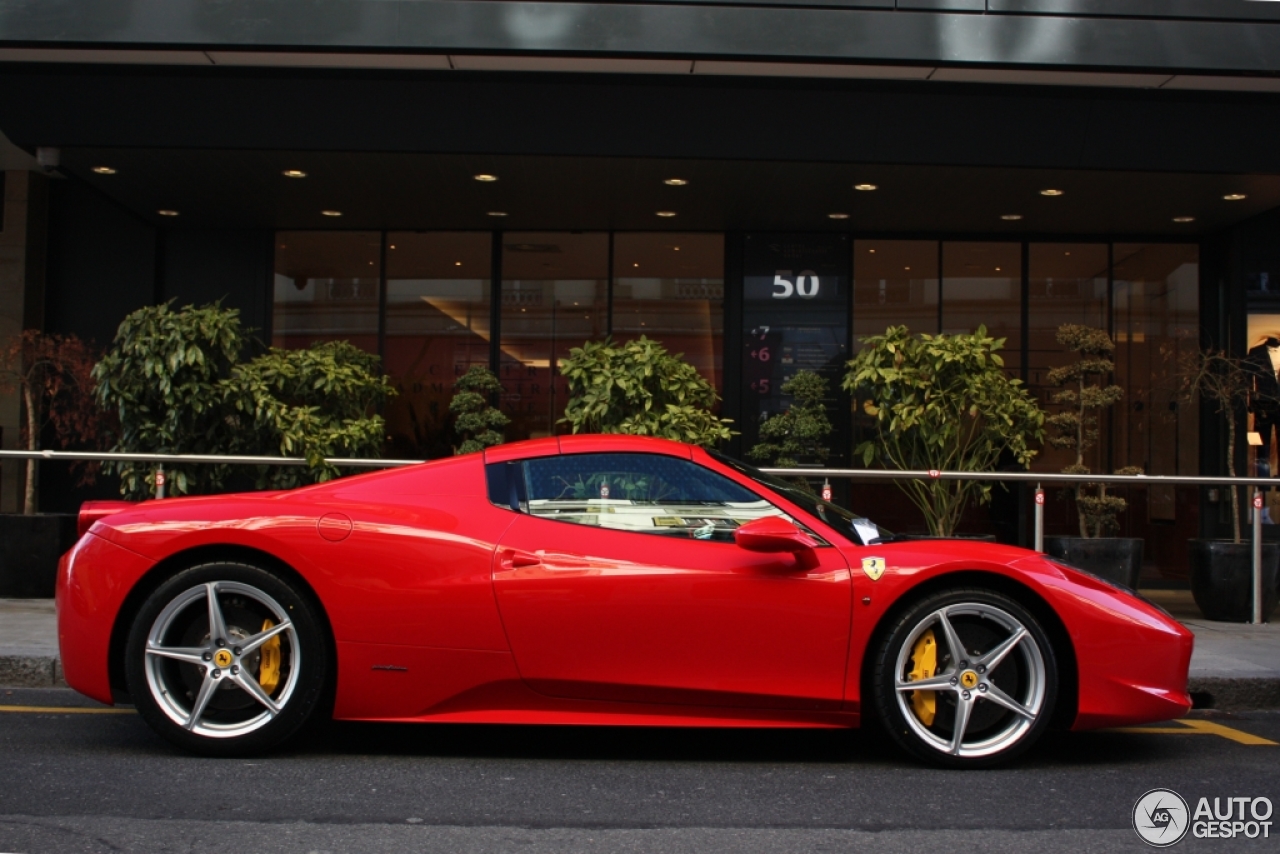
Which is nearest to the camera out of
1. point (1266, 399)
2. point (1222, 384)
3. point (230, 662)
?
point (230, 662)

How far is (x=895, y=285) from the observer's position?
43.1 ft

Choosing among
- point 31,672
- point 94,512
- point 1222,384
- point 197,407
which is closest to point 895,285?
point 1222,384

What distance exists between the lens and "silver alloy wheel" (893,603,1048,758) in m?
4.34

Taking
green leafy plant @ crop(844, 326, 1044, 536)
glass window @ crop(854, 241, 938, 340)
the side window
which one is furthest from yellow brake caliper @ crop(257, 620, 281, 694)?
glass window @ crop(854, 241, 938, 340)

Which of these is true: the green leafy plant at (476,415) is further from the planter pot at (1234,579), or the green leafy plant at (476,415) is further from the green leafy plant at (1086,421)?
the planter pot at (1234,579)

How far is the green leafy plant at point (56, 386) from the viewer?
35.3ft

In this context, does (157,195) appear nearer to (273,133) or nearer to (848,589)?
(273,133)

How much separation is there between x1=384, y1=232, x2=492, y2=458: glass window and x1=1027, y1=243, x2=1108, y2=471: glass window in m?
6.33

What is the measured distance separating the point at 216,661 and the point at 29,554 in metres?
5.44

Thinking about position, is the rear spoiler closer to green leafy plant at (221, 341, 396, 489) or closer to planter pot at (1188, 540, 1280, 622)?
green leafy plant at (221, 341, 396, 489)

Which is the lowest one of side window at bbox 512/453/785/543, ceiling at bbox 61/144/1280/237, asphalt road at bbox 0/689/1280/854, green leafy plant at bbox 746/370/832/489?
asphalt road at bbox 0/689/1280/854

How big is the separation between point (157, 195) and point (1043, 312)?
975cm

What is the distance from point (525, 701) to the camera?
435 cm

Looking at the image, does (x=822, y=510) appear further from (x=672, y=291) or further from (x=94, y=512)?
(x=672, y=291)
